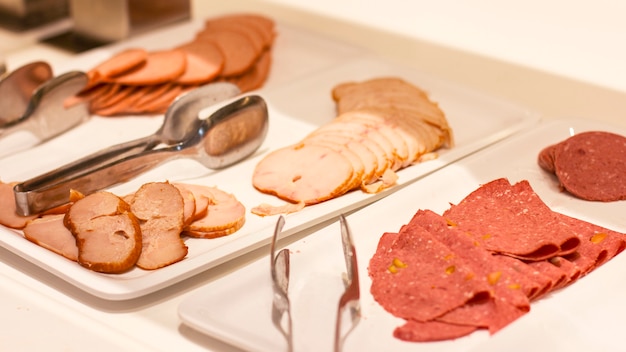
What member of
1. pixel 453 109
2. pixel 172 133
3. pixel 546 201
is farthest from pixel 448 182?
pixel 172 133

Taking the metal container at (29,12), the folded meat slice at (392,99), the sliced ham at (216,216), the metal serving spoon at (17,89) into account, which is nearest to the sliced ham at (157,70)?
the metal serving spoon at (17,89)

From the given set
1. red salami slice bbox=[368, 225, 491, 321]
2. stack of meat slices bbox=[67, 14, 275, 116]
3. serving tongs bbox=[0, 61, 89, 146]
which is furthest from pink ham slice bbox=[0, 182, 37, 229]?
red salami slice bbox=[368, 225, 491, 321]

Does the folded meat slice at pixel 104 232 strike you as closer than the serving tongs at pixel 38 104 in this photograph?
Yes

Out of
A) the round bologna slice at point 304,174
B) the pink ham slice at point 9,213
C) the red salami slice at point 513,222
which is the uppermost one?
the red salami slice at point 513,222

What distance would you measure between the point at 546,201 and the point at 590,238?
0.19 m

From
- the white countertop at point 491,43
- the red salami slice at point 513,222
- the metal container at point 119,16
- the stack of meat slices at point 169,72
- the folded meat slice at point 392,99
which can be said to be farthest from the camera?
the metal container at point 119,16

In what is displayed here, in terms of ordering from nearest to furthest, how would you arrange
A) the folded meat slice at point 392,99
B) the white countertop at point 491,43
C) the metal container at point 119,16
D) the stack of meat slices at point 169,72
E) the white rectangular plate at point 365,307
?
1. the white rectangular plate at point 365,307
2. the folded meat slice at point 392,99
3. the stack of meat slices at point 169,72
4. the white countertop at point 491,43
5. the metal container at point 119,16

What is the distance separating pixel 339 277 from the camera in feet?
4.18

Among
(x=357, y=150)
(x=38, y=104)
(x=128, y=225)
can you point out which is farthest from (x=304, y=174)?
(x=38, y=104)

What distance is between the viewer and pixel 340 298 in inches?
46.1

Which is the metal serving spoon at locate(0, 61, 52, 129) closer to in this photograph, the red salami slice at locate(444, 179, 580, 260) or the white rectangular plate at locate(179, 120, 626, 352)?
the white rectangular plate at locate(179, 120, 626, 352)

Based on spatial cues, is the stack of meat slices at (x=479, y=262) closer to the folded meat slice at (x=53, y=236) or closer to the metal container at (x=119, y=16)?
the folded meat slice at (x=53, y=236)

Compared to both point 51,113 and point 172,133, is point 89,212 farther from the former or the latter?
point 51,113

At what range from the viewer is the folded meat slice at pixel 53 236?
131cm
